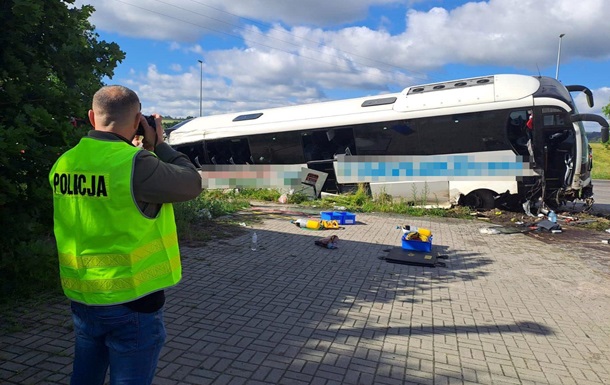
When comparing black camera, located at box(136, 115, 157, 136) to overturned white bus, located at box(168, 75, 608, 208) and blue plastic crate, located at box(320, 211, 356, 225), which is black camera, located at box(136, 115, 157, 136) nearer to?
blue plastic crate, located at box(320, 211, 356, 225)

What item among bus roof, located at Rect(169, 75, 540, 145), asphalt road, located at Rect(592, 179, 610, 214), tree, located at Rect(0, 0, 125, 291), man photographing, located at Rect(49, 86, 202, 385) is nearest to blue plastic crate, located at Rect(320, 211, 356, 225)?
bus roof, located at Rect(169, 75, 540, 145)

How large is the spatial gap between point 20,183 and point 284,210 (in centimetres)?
865

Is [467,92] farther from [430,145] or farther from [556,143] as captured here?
[556,143]

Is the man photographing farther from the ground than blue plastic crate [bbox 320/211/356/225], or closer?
farther from the ground

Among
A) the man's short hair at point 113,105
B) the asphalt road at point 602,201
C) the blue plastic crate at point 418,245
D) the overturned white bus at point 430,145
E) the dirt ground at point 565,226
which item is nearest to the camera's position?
the man's short hair at point 113,105

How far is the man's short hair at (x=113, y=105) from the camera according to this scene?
205 centimetres

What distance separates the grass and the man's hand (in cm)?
3482

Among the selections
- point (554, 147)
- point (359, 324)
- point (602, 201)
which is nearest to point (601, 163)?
point (602, 201)

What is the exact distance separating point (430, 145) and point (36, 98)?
1027cm

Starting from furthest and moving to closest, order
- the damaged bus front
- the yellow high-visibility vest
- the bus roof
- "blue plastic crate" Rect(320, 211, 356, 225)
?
the bus roof
the damaged bus front
"blue plastic crate" Rect(320, 211, 356, 225)
the yellow high-visibility vest

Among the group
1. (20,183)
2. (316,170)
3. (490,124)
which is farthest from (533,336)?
(316,170)

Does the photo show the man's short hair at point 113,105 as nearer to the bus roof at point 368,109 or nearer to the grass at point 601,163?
the bus roof at point 368,109

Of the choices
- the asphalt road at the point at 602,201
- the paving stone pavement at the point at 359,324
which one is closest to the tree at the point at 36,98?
the paving stone pavement at the point at 359,324

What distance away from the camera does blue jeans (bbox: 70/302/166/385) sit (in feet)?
6.46
